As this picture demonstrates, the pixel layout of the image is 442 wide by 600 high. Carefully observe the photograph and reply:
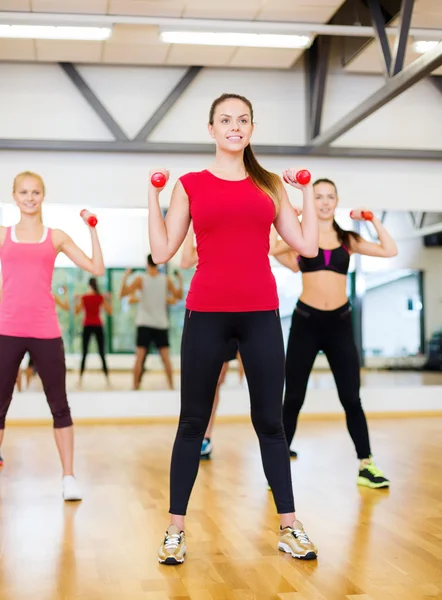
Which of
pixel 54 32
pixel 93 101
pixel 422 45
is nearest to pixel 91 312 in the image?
pixel 93 101

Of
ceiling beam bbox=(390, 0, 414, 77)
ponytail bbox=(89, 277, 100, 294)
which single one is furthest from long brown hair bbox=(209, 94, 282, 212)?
ponytail bbox=(89, 277, 100, 294)

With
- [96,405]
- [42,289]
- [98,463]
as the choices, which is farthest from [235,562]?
[96,405]

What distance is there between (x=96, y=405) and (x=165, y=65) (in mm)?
3054

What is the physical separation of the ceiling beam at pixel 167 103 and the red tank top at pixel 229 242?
4575mm

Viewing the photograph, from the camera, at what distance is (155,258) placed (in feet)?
8.25

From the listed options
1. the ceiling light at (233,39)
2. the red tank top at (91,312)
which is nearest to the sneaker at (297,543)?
the ceiling light at (233,39)

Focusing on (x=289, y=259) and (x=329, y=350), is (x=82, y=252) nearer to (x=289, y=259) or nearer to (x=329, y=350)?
(x=289, y=259)

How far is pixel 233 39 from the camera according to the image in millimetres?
5922

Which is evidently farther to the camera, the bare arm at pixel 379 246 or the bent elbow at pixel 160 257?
the bare arm at pixel 379 246

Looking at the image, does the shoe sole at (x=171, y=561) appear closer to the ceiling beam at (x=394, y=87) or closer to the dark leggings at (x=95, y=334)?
the ceiling beam at (x=394, y=87)

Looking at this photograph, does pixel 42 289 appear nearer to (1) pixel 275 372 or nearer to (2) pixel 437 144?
(1) pixel 275 372

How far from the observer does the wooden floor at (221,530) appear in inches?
91.4

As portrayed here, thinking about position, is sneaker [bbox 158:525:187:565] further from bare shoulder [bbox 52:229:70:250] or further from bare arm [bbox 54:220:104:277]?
bare shoulder [bbox 52:229:70:250]

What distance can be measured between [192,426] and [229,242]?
603 mm
